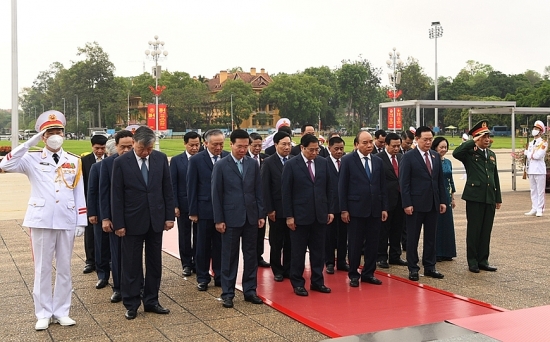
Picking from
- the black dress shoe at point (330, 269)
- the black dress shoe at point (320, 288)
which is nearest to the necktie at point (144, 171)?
the black dress shoe at point (320, 288)

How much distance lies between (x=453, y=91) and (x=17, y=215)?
7214cm

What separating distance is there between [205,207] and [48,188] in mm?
1894

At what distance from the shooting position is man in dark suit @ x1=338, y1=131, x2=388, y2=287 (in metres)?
6.96

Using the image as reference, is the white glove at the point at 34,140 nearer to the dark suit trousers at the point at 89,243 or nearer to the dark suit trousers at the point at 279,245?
the dark suit trousers at the point at 89,243

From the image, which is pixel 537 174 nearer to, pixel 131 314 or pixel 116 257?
pixel 116 257

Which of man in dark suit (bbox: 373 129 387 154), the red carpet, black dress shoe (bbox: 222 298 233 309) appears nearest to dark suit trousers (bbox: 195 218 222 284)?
the red carpet

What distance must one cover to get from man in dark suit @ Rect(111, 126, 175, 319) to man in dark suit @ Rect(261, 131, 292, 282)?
1.56 m

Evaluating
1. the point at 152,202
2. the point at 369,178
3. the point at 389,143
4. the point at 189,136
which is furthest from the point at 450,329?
the point at 189,136

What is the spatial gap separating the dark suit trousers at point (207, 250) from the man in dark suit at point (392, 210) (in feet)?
7.71

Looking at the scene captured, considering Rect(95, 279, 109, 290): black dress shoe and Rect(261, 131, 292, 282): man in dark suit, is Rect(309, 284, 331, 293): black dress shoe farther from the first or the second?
Rect(95, 279, 109, 290): black dress shoe

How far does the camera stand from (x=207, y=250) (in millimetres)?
6918

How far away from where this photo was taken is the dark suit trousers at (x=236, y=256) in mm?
6184

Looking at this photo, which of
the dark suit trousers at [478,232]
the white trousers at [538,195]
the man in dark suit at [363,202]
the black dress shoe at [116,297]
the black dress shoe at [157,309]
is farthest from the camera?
the white trousers at [538,195]

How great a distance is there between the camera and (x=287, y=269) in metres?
7.38
